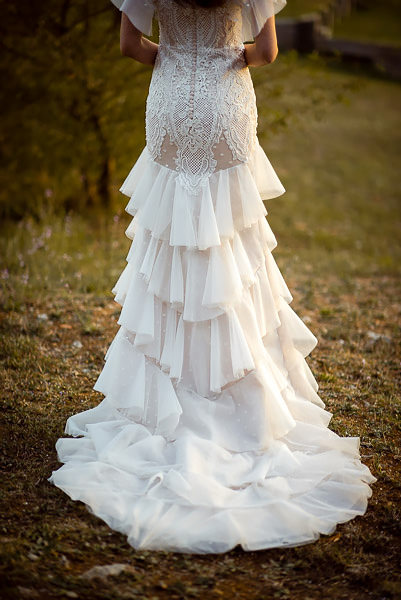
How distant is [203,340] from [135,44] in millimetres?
1516

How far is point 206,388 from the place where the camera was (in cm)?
343

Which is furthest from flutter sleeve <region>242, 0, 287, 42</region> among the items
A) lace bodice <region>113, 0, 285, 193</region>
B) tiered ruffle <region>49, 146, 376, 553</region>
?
tiered ruffle <region>49, 146, 376, 553</region>

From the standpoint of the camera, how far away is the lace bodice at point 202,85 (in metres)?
3.19

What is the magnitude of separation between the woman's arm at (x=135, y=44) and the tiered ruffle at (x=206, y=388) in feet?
1.71

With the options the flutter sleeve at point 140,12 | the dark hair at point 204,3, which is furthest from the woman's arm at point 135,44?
the dark hair at point 204,3

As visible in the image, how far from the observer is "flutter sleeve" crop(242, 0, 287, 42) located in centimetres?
315

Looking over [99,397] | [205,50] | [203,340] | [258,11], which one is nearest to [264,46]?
[258,11]

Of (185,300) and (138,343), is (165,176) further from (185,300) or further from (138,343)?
(138,343)

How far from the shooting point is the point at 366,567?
9.22ft

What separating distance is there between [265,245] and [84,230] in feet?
15.0

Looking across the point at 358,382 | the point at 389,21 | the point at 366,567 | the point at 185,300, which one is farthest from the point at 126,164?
the point at 389,21

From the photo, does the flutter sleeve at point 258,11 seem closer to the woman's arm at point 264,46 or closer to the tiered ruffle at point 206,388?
the woman's arm at point 264,46

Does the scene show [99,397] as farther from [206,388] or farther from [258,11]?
[258,11]

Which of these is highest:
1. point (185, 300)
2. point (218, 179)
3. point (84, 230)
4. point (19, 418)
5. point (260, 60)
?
point (260, 60)
